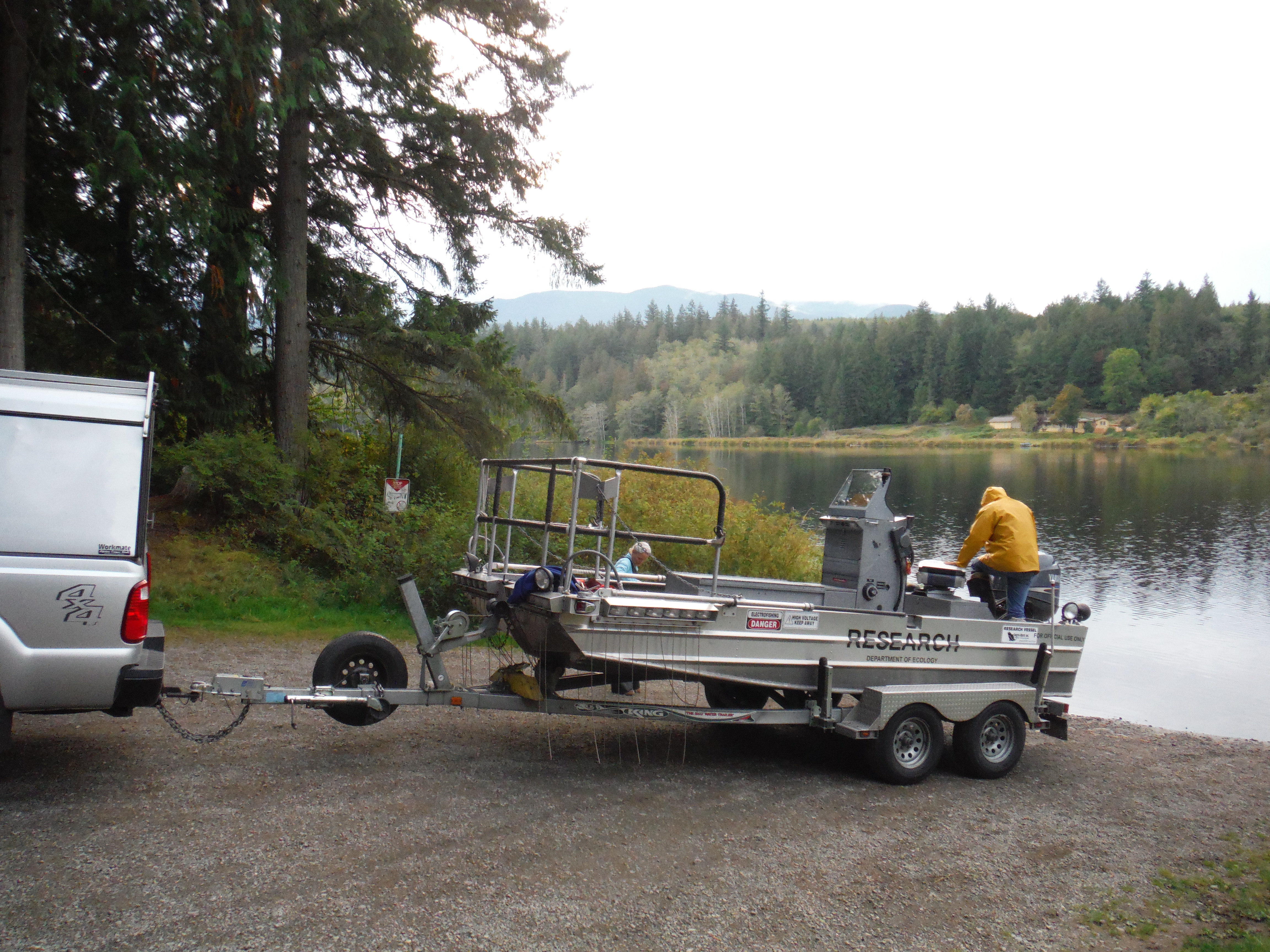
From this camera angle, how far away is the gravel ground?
4164mm

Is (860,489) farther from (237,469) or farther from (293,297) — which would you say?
(293,297)

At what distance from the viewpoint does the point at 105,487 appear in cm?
524

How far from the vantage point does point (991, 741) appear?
7398 mm

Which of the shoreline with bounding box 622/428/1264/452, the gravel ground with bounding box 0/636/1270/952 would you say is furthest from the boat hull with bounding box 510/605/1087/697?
the shoreline with bounding box 622/428/1264/452

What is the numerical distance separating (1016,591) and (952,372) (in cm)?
12174

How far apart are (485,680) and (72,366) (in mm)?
8625

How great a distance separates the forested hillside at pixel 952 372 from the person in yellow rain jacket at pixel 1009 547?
88402mm

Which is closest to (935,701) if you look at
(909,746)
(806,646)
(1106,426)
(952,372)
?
(909,746)

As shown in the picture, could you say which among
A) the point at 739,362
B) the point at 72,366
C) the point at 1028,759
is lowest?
the point at 1028,759

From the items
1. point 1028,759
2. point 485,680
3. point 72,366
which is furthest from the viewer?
point 72,366

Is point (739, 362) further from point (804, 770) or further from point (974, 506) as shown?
point (804, 770)

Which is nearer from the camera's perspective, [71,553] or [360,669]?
[71,553]

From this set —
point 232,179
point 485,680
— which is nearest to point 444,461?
point 232,179

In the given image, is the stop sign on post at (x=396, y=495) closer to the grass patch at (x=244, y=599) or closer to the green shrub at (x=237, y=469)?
the grass patch at (x=244, y=599)
